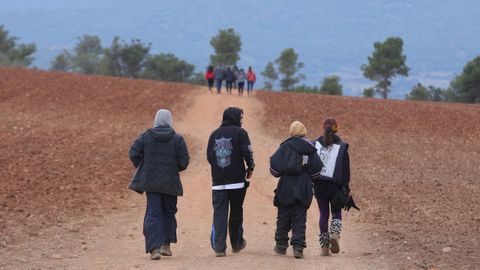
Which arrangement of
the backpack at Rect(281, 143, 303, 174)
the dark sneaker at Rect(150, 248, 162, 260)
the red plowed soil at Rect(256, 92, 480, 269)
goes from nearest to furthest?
the dark sneaker at Rect(150, 248, 162, 260)
the backpack at Rect(281, 143, 303, 174)
the red plowed soil at Rect(256, 92, 480, 269)

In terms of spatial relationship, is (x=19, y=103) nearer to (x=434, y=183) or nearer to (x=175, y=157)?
(x=434, y=183)

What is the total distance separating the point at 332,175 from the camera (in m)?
11.9

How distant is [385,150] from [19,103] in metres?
13.7

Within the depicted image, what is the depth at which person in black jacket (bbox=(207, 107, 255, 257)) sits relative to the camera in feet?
A: 38.1

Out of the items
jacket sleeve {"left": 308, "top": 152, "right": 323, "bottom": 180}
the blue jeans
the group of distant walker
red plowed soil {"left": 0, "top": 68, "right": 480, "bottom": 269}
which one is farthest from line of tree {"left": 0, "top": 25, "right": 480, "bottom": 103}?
the blue jeans

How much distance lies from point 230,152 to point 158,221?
1310 mm

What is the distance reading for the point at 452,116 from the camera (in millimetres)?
32719

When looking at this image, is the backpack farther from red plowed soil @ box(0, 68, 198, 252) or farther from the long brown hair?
red plowed soil @ box(0, 68, 198, 252)

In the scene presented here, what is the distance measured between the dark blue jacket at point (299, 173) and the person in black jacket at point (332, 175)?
0.28 metres

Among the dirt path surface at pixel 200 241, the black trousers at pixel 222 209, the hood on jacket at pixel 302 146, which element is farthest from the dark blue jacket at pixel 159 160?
the hood on jacket at pixel 302 146

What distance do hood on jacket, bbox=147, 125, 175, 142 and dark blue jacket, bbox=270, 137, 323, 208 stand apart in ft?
4.60

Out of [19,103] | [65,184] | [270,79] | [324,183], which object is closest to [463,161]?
[65,184]

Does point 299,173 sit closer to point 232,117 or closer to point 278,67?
point 232,117

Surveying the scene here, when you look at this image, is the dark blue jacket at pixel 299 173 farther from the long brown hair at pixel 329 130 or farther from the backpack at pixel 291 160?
the long brown hair at pixel 329 130
